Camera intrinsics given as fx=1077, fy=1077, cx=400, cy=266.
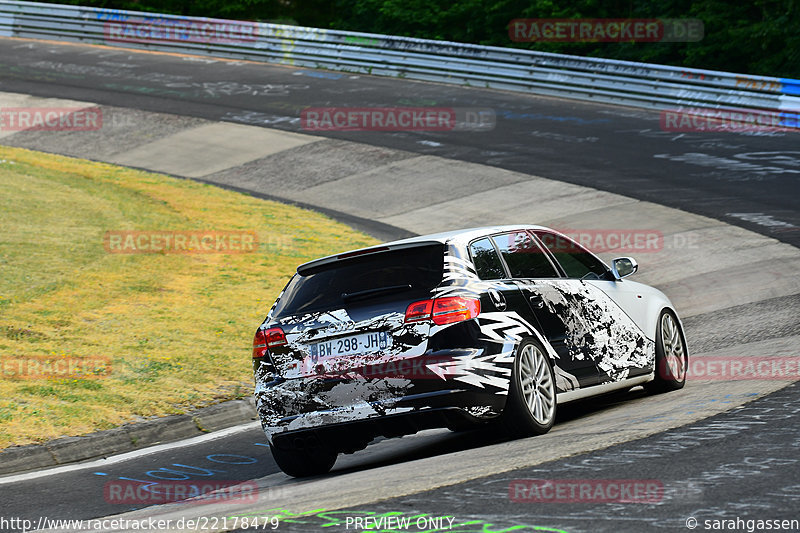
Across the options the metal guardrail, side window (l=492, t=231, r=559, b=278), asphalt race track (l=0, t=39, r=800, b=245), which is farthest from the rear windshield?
the metal guardrail

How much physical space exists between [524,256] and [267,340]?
6.76 ft

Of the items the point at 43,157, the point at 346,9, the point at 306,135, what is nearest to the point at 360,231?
the point at 306,135

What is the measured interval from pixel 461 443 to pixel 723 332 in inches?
179

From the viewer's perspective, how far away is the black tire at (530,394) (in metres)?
7.21

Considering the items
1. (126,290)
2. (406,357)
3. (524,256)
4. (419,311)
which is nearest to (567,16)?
(126,290)

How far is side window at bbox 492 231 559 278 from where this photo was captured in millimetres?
7938

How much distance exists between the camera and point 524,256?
26.7ft

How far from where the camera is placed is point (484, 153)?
→ 23422 millimetres

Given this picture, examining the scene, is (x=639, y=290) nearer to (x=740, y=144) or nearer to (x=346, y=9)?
(x=740, y=144)

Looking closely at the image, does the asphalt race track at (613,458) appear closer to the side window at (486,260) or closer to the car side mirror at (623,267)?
the car side mirror at (623,267)

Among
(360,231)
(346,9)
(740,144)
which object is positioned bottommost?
(360,231)

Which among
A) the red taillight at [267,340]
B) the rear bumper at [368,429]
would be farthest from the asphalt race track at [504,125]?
the red taillight at [267,340]

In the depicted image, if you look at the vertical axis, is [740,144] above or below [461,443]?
above

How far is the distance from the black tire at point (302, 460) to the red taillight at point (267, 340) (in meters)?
0.69
